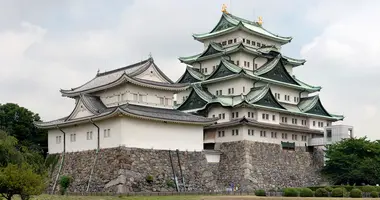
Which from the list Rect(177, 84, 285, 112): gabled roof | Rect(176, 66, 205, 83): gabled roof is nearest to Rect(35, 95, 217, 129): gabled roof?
Rect(177, 84, 285, 112): gabled roof

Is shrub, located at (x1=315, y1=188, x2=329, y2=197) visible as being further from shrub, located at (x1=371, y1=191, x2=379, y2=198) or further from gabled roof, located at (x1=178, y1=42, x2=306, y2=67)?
gabled roof, located at (x1=178, y1=42, x2=306, y2=67)

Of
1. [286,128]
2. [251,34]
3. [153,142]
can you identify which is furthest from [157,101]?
[251,34]

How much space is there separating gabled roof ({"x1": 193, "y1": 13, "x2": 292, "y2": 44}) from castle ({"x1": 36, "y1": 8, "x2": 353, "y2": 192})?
152mm

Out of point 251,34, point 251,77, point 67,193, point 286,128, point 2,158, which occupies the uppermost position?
point 251,34

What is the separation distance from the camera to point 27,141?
61844 mm

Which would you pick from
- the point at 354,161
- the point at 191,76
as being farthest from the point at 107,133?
the point at 354,161

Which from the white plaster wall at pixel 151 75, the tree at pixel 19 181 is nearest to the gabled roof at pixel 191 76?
the white plaster wall at pixel 151 75

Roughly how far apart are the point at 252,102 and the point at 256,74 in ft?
18.8

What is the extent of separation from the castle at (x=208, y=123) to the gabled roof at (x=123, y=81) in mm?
128

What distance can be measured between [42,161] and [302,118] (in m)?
30.1

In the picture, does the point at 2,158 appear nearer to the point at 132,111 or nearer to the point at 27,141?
the point at 132,111

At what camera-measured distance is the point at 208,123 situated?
5041 cm

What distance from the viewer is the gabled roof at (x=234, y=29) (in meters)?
63.2

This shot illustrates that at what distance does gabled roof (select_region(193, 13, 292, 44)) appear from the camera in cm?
6322
